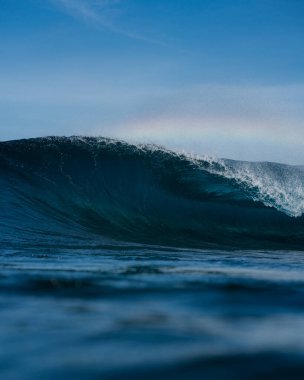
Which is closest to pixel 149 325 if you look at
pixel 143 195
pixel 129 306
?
pixel 129 306

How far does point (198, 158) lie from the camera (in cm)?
1900

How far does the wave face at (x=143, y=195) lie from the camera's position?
13.3 meters

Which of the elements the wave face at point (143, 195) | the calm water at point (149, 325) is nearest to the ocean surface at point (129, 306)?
the calm water at point (149, 325)

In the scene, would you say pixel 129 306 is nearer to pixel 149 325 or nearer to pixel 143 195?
pixel 149 325

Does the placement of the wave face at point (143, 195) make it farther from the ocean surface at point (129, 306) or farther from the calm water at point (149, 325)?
the calm water at point (149, 325)

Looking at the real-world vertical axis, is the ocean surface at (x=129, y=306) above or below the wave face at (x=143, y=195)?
below

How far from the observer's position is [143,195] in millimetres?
16953

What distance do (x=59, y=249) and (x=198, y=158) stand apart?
11494 millimetres

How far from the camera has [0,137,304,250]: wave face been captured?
43.8ft

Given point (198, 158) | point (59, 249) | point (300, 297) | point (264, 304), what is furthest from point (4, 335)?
point (198, 158)

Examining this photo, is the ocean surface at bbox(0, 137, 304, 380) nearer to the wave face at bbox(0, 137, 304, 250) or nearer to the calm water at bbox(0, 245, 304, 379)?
the calm water at bbox(0, 245, 304, 379)

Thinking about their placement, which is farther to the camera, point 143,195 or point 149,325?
point 143,195

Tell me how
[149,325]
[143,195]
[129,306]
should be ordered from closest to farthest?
[149,325] < [129,306] < [143,195]

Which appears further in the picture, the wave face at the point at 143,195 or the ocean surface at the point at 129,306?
the wave face at the point at 143,195
